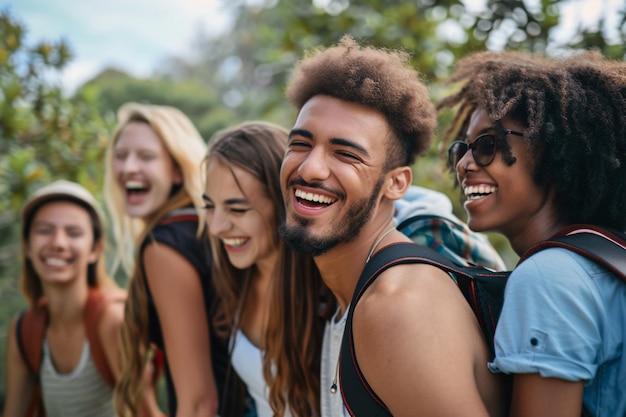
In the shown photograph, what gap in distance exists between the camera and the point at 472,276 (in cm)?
204

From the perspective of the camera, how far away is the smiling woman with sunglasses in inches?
65.4

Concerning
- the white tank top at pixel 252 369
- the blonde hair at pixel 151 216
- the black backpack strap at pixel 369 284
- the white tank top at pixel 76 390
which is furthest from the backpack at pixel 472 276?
the white tank top at pixel 76 390

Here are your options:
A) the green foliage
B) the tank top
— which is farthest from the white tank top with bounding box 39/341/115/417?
the green foliage

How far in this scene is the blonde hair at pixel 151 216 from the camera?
10.8 feet

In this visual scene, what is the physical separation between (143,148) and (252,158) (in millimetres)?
1127

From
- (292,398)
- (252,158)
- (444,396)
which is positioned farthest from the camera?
(252,158)

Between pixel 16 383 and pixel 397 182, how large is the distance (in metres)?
3.11

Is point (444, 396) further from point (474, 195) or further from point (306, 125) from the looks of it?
point (306, 125)

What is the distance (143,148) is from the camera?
12.2 feet

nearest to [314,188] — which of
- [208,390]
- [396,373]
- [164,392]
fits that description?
[396,373]

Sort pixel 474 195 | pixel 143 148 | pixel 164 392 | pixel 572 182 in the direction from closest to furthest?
pixel 572 182 < pixel 474 195 < pixel 143 148 < pixel 164 392

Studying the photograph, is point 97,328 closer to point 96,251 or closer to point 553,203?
point 96,251

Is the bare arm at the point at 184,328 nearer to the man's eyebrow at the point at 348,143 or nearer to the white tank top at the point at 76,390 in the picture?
the white tank top at the point at 76,390

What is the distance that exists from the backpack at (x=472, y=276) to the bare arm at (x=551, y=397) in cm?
→ 21
